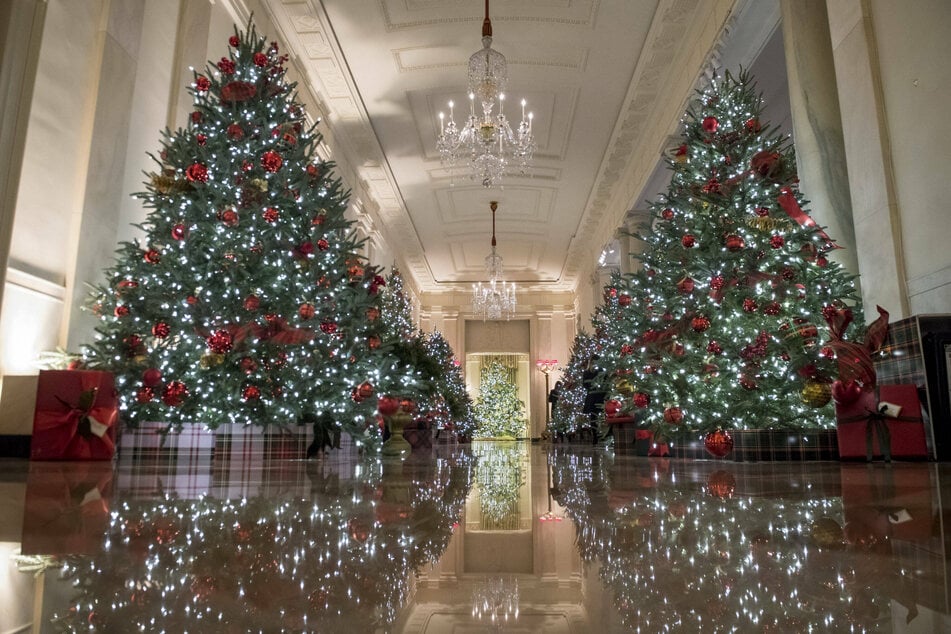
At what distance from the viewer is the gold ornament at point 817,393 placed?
3.46 m

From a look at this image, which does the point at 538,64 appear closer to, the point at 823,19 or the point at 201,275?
the point at 823,19

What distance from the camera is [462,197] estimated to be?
13.0 metres

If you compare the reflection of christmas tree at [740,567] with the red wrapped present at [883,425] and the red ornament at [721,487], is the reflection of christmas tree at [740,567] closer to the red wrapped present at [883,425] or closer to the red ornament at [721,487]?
the red ornament at [721,487]

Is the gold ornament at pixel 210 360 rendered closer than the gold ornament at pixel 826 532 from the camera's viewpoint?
No

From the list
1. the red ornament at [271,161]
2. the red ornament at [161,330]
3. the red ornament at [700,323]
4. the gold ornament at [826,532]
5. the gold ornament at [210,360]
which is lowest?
the gold ornament at [826,532]

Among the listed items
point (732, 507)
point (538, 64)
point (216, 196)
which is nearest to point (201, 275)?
point (216, 196)

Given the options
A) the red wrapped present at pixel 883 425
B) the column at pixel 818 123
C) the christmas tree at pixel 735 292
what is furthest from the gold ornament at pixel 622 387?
the red wrapped present at pixel 883 425

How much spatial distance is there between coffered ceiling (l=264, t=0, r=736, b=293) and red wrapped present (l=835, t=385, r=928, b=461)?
15.4 feet

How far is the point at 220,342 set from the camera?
3660 millimetres

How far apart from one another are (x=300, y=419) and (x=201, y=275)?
108 cm

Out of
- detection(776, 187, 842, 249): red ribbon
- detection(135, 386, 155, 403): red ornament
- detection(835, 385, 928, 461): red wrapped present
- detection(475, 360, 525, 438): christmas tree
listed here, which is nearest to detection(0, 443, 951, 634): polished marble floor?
detection(835, 385, 928, 461): red wrapped present

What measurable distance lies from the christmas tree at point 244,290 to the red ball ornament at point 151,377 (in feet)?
0.04

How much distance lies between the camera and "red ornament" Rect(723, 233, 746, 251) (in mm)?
4348

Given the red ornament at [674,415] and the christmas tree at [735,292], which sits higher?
the christmas tree at [735,292]
